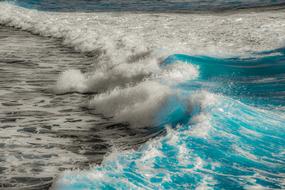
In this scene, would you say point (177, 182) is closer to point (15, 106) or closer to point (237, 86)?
point (15, 106)

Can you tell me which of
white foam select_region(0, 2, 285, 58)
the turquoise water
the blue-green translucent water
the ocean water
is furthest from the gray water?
the blue-green translucent water

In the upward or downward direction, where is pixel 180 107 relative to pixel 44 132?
upward

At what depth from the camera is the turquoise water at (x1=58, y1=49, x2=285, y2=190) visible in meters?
8.23

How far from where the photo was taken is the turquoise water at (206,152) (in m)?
8.23

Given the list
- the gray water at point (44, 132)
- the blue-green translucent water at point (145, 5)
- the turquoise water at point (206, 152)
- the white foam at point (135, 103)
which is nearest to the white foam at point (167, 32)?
the gray water at point (44, 132)

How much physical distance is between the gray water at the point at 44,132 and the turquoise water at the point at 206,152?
73 cm

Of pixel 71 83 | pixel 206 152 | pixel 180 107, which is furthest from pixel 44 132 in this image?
pixel 71 83

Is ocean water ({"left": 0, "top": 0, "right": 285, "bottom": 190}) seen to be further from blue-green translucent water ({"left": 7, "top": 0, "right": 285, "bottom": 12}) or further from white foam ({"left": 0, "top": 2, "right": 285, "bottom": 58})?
blue-green translucent water ({"left": 7, "top": 0, "right": 285, "bottom": 12})

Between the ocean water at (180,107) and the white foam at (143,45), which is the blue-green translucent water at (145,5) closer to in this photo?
the white foam at (143,45)

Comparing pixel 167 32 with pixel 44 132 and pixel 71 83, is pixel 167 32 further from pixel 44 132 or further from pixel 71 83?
pixel 44 132

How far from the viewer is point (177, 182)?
27.3ft

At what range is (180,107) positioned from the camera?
11945 millimetres

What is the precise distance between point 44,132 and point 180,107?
251cm

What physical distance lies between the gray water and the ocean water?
96 mm
